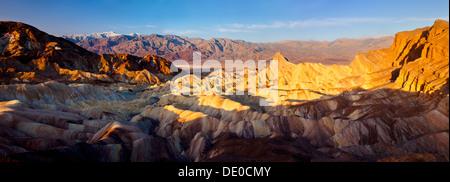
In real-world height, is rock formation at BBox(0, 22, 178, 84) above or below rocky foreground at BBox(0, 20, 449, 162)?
above

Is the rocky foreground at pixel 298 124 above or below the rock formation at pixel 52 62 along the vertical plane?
below

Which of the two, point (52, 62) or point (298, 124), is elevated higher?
point (52, 62)

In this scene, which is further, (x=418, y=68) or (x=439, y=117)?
(x=418, y=68)

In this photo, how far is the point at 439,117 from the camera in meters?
18.8

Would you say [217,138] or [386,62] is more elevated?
[386,62]

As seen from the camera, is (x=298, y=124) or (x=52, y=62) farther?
(x=52, y=62)

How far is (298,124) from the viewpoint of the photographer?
26109mm

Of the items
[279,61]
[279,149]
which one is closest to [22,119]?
[279,149]

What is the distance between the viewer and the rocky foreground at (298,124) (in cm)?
1688

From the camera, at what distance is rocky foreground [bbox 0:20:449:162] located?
664 inches

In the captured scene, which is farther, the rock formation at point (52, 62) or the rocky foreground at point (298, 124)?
the rock formation at point (52, 62)
